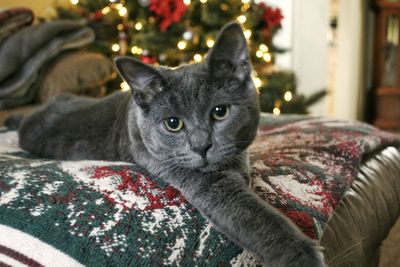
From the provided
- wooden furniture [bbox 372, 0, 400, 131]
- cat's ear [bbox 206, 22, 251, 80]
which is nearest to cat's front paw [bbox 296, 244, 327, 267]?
cat's ear [bbox 206, 22, 251, 80]

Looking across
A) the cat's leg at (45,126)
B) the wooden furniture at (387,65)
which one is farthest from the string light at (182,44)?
the wooden furniture at (387,65)

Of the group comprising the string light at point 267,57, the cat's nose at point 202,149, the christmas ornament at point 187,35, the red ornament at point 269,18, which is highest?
the red ornament at point 269,18

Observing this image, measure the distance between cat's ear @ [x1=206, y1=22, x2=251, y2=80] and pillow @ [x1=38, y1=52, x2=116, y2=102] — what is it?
1.41 m

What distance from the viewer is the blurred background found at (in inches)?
86.6

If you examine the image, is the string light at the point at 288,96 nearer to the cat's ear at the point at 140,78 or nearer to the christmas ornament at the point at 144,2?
the christmas ornament at the point at 144,2

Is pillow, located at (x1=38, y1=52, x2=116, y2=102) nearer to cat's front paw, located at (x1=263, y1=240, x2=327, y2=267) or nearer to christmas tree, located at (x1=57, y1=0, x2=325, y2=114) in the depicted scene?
christmas tree, located at (x1=57, y1=0, x2=325, y2=114)

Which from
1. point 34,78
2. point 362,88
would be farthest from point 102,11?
point 362,88

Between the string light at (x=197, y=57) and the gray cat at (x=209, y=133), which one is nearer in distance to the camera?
the gray cat at (x=209, y=133)

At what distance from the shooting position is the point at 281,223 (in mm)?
761

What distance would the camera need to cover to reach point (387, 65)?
440cm

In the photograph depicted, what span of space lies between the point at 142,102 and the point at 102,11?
1.88 meters

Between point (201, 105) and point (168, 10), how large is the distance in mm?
1788

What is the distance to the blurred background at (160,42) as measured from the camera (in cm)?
220

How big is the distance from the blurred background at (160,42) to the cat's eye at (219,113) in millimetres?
1454
